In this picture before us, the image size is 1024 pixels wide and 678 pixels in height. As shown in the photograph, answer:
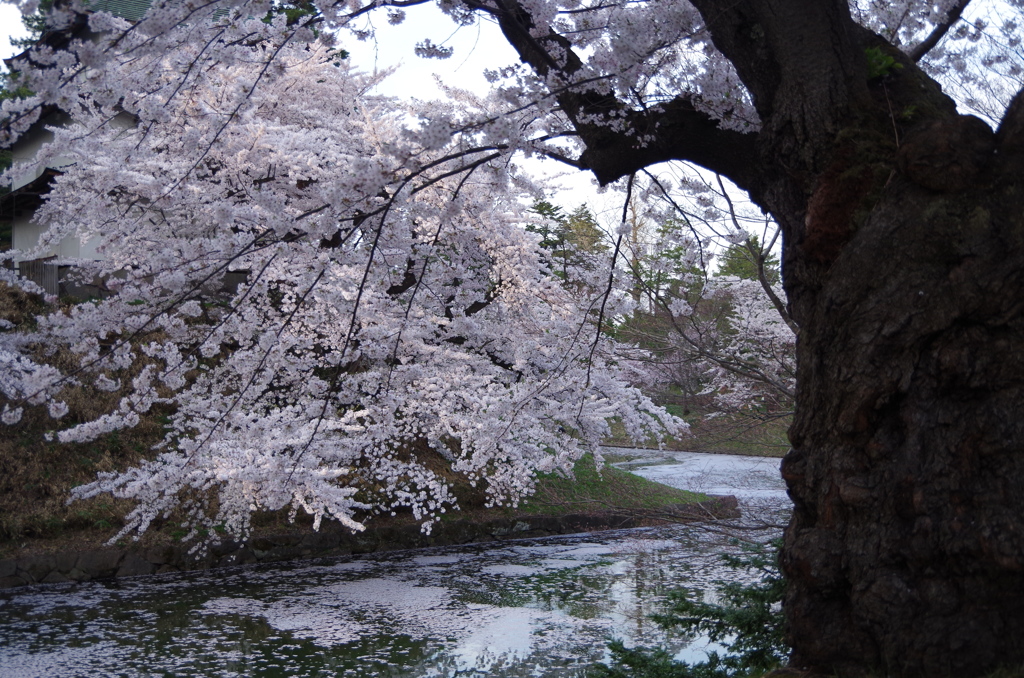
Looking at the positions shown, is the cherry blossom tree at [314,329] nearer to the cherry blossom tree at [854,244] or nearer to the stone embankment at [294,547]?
the stone embankment at [294,547]

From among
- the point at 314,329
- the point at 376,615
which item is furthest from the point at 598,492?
the point at 376,615

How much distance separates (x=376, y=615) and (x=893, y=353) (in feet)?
17.9

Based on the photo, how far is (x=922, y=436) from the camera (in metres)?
2.74

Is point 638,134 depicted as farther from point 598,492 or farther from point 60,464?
point 598,492

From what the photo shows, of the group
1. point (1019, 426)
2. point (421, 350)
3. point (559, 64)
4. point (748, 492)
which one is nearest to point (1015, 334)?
point (1019, 426)

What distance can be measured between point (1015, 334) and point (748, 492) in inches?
430

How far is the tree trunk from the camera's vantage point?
2.61 m

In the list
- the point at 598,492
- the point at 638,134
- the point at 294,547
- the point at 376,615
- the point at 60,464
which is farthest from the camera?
the point at 598,492

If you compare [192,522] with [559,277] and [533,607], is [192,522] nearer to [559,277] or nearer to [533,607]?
[533,607]

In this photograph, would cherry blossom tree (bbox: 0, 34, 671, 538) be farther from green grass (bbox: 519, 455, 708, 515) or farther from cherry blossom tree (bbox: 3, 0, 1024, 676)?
cherry blossom tree (bbox: 3, 0, 1024, 676)

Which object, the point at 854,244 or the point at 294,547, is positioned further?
the point at 294,547

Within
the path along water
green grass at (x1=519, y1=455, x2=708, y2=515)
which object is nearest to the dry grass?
the path along water

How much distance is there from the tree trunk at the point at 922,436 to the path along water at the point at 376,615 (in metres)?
2.29

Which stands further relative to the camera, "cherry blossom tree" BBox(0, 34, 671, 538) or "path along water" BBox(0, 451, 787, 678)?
"cherry blossom tree" BBox(0, 34, 671, 538)
